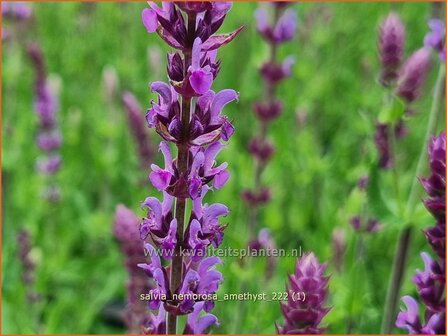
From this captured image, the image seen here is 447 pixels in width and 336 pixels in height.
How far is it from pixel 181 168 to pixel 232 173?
9.75 feet

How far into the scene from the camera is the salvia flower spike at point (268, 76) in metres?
3.32

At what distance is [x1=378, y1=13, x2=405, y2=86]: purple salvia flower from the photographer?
8.87 feet

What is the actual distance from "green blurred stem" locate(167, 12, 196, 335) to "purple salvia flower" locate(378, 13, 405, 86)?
1436 millimetres

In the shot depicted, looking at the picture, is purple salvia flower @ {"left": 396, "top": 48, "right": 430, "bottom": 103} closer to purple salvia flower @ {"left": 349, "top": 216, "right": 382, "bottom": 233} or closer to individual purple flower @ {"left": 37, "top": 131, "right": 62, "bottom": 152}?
purple salvia flower @ {"left": 349, "top": 216, "right": 382, "bottom": 233}

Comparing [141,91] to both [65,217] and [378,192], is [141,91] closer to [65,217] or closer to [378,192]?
[65,217]

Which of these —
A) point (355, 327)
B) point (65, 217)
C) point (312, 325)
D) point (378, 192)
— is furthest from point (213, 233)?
point (65, 217)

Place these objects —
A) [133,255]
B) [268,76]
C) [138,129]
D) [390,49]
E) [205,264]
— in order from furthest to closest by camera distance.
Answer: [138,129] < [268,76] < [390,49] < [133,255] < [205,264]

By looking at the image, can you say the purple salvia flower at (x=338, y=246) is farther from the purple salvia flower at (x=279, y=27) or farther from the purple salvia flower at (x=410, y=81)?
the purple salvia flower at (x=279, y=27)

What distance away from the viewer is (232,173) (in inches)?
175

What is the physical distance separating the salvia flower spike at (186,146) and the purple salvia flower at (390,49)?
1.33 m

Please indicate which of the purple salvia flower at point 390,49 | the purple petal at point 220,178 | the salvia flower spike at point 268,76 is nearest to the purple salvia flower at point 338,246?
the salvia flower spike at point 268,76

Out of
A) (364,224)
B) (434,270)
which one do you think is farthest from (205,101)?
(364,224)

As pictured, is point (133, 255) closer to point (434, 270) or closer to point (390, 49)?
point (434, 270)

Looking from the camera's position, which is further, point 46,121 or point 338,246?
point 46,121
